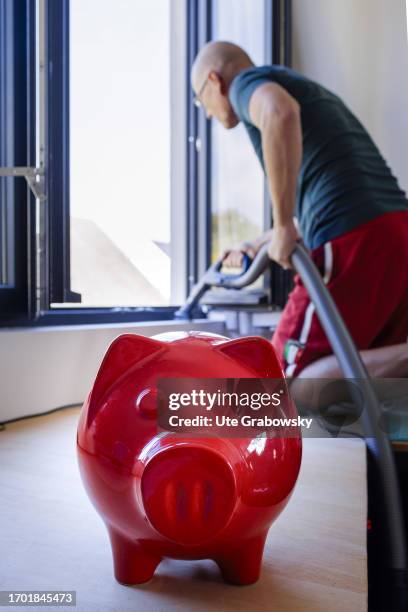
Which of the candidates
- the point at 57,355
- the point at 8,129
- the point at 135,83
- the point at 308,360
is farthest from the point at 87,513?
the point at 135,83

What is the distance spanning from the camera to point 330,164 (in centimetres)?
143

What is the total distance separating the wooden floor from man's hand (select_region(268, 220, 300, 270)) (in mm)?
577

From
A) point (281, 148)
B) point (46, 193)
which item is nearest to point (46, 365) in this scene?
point (46, 193)

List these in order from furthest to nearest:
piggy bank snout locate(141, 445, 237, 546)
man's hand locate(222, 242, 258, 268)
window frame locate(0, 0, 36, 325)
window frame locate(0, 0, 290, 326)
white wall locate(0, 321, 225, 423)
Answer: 1. man's hand locate(222, 242, 258, 268)
2. window frame locate(0, 0, 36, 325)
3. window frame locate(0, 0, 290, 326)
4. white wall locate(0, 321, 225, 423)
5. piggy bank snout locate(141, 445, 237, 546)

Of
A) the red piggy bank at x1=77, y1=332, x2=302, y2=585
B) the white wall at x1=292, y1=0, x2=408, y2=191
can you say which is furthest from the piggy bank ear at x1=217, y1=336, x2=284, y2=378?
the white wall at x1=292, y1=0, x2=408, y2=191

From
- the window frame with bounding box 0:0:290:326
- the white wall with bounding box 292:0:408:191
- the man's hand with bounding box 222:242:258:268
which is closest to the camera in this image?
the window frame with bounding box 0:0:290:326

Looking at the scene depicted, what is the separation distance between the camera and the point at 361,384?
3.33 ft

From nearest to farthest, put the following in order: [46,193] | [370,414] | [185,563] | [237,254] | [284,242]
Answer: [185,563] < [370,414] < [46,193] < [284,242] < [237,254]

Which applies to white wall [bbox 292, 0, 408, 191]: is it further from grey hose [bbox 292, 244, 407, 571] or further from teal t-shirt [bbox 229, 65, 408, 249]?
grey hose [bbox 292, 244, 407, 571]

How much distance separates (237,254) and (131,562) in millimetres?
1436

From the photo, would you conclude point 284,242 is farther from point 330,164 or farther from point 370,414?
point 370,414

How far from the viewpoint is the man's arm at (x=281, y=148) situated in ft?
4.19

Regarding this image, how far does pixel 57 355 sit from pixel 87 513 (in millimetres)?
655

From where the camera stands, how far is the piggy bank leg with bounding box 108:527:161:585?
0.44 meters
